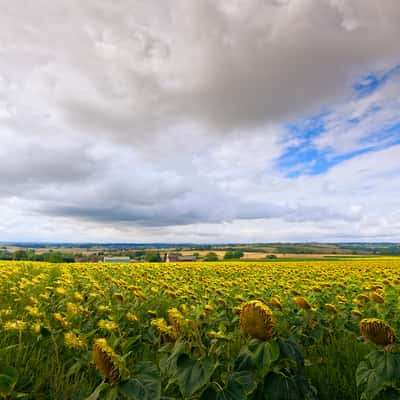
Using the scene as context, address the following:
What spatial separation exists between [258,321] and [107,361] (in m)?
1.08

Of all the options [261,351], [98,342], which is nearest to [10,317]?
[98,342]

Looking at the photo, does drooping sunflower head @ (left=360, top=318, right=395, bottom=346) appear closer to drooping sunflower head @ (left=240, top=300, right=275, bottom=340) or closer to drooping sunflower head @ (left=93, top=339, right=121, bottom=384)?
drooping sunflower head @ (left=240, top=300, right=275, bottom=340)

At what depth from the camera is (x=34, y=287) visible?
625 centimetres

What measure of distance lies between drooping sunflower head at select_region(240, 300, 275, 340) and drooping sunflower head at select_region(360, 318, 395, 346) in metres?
0.88

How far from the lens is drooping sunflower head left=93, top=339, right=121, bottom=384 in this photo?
1858mm

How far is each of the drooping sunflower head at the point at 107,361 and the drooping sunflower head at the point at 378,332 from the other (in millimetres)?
2000

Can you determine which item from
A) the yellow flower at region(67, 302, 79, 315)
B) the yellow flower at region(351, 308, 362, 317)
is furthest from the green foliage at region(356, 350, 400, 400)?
the yellow flower at region(67, 302, 79, 315)

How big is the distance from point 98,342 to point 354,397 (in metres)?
2.82

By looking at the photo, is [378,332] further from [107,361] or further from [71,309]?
[71,309]

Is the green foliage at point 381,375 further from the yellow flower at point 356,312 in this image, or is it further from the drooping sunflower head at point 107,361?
the yellow flower at point 356,312

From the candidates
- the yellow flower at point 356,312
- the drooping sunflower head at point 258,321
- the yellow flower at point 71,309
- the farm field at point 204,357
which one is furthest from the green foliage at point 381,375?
the yellow flower at point 71,309

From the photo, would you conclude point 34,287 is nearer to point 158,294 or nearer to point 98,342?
point 158,294

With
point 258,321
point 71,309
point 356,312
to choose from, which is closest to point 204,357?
point 258,321

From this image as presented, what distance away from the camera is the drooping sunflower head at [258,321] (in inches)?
86.1
